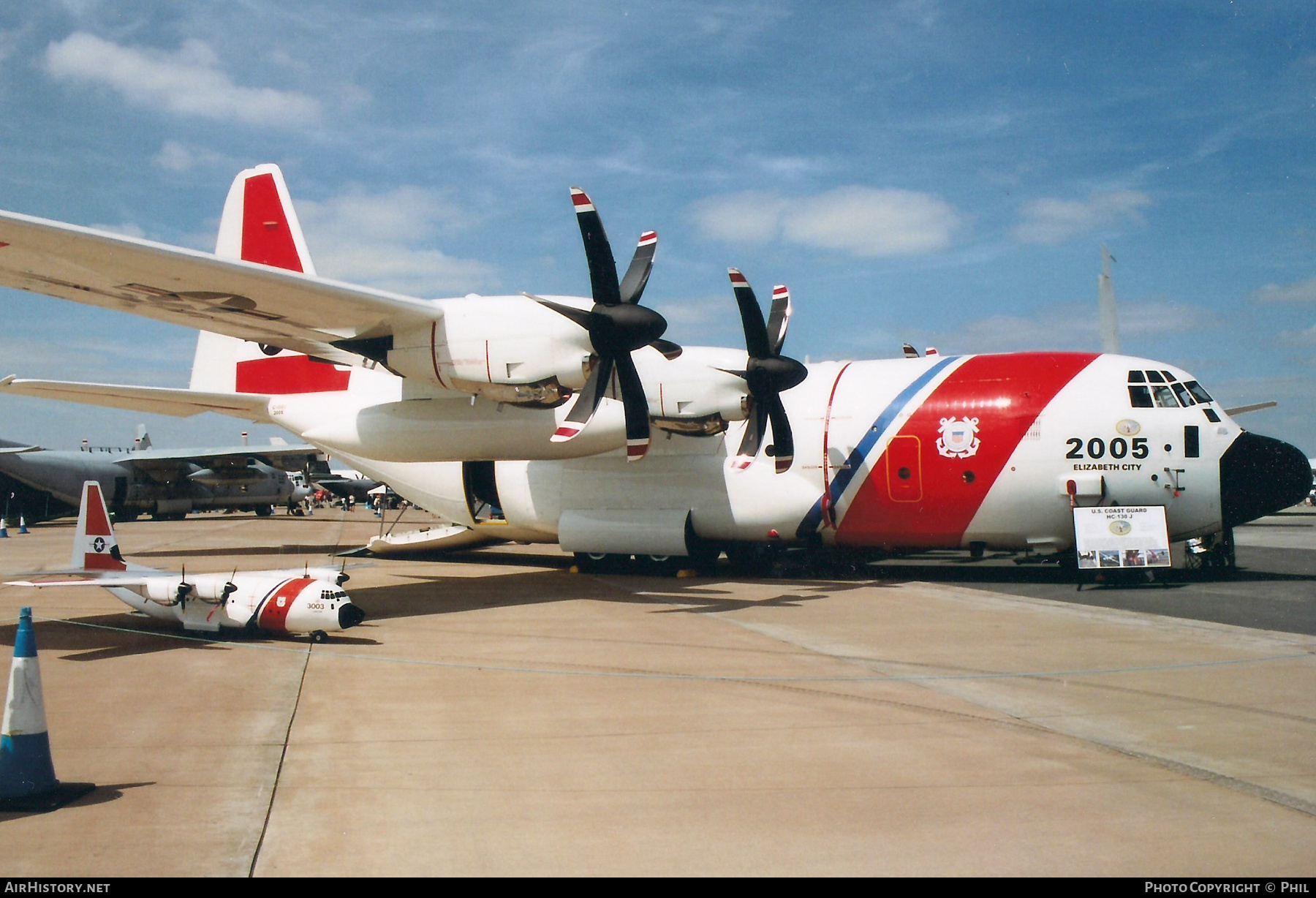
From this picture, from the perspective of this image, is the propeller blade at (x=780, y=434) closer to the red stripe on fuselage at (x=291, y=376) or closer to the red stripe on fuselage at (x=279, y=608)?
the red stripe on fuselage at (x=279, y=608)

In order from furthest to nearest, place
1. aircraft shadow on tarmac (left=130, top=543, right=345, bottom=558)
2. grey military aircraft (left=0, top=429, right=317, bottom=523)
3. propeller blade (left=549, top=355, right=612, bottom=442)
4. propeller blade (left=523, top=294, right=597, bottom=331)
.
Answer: grey military aircraft (left=0, top=429, right=317, bottom=523) < aircraft shadow on tarmac (left=130, top=543, right=345, bottom=558) < propeller blade (left=549, top=355, right=612, bottom=442) < propeller blade (left=523, top=294, right=597, bottom=331)

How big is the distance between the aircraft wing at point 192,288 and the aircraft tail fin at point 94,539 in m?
2.78

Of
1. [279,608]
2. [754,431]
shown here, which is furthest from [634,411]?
[279,608]

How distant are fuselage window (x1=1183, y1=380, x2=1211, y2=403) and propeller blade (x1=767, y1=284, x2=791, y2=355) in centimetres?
644

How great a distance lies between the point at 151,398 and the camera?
17.3m

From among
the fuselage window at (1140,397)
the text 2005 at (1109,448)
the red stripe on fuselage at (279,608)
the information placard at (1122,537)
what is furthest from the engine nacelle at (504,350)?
the fuselage window at (1140,397)

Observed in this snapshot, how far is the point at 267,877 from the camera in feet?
13.7

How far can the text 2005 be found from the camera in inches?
571

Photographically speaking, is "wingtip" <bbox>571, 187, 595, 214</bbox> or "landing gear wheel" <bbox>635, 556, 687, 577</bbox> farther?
"landing gear wheel" <bbox>635, 556, 687, 577</bbox>

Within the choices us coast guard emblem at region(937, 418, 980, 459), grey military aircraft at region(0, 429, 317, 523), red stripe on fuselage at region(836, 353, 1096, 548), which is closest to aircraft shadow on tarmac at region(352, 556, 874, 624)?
red stripe on fuselage at region(836, 353, 1096, 548)

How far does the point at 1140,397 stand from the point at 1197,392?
39.4 inches

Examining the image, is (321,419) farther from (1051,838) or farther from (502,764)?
(1051,838)

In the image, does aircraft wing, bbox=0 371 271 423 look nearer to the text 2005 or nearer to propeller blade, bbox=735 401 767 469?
propeller blade, bbox=735 401 767 469
